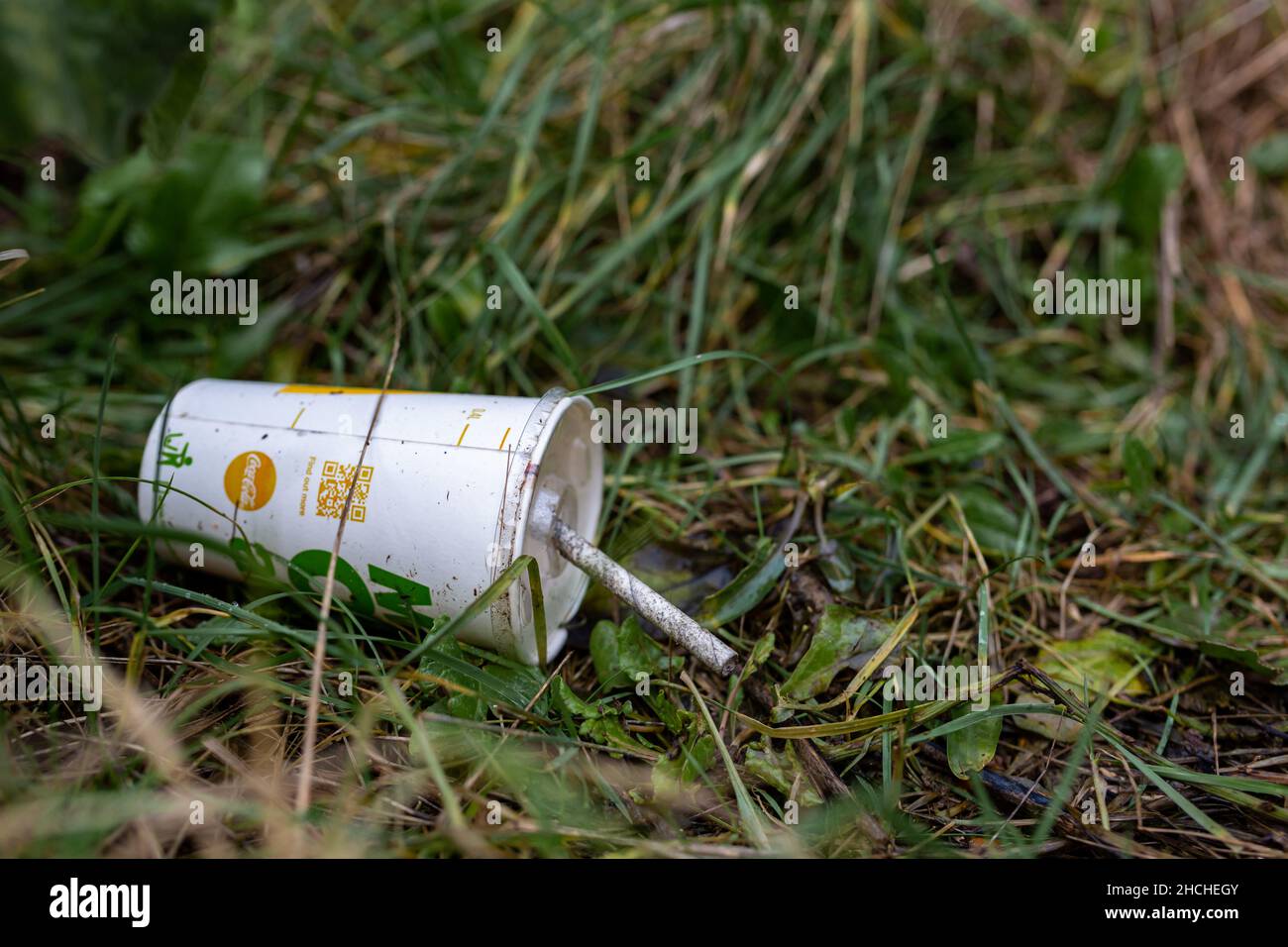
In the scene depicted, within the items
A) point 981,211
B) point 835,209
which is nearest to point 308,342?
point 835,209

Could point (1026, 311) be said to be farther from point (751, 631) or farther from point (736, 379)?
point (751, 631)

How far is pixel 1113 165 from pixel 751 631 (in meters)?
1.78

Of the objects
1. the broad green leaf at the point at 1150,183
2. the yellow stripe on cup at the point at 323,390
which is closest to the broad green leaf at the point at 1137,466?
the broad green leaf at the point at 1150,183

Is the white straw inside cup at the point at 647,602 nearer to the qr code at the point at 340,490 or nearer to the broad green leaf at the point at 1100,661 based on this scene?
the qr code at the point at 340,490

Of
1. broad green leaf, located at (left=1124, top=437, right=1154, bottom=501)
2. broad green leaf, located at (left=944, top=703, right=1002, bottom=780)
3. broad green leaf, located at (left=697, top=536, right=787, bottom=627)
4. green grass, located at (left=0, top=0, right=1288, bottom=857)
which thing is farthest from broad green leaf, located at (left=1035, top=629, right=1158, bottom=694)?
broad green leaf, located at (left=697, top=536, right=787, bottom=627)

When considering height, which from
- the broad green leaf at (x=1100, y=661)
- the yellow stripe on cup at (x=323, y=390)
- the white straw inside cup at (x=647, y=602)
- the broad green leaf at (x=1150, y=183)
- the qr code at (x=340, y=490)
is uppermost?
the broad green leaf at (x=1150, y=183)

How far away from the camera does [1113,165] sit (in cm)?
225

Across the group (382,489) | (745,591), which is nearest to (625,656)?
(745,591)

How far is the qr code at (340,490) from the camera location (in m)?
1.24

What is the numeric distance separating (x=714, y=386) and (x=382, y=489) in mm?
864

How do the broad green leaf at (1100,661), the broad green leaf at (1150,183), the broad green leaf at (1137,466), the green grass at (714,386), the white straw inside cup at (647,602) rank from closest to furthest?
the green grass at (714,386) < the white straw inside cup at (647,602) < the broad green leaf at (1100,661) < the broad green leaf at (1137,466) < the broad green leaf at (1150,183)

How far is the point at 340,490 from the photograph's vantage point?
4.10 ft

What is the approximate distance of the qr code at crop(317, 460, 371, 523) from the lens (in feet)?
4.06

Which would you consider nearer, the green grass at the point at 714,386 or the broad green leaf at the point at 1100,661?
the green grass at the point at 714,386
